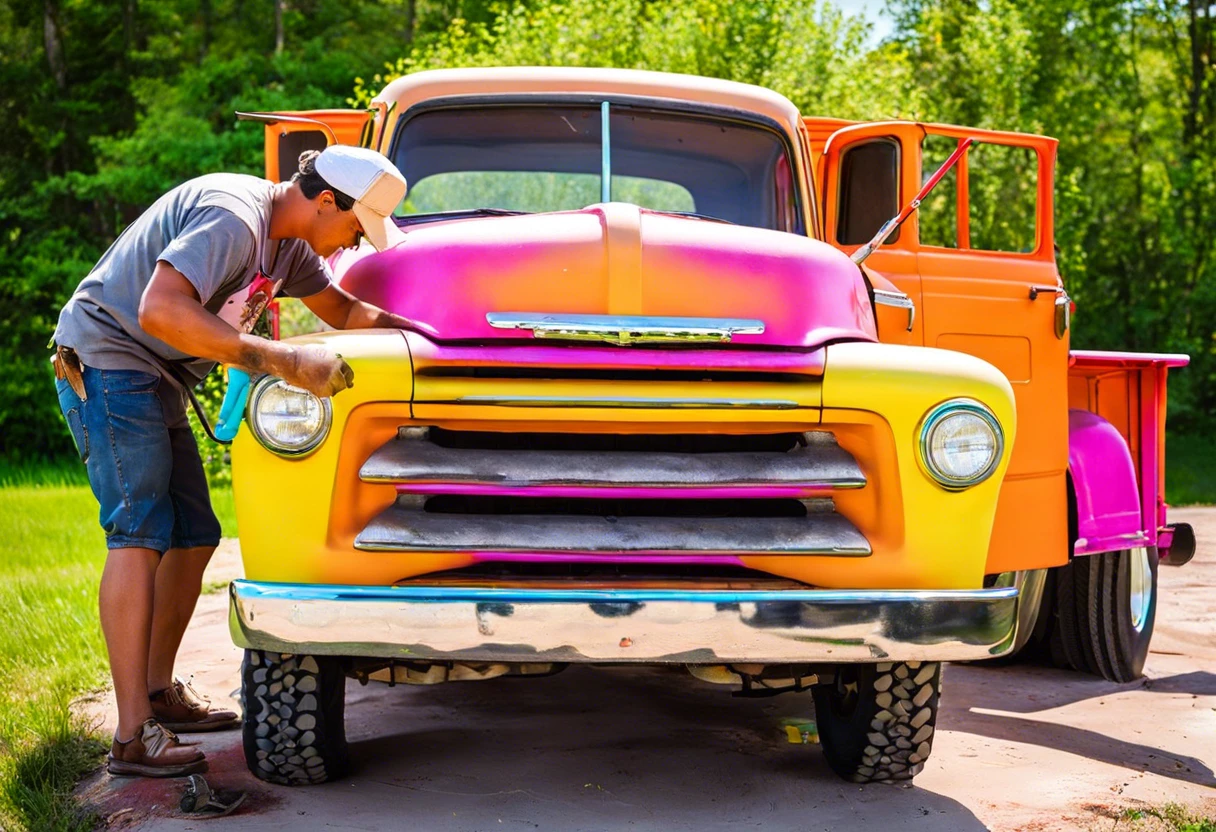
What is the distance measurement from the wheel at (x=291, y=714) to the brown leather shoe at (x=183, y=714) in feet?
2.56

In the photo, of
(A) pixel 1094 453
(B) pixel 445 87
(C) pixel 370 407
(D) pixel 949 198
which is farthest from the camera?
(D) pixel 949 198

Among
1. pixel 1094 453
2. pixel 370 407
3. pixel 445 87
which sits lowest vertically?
pixel 1094 453

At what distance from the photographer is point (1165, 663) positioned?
5910 millimetres

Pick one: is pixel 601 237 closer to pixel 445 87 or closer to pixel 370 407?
pixel 370 407

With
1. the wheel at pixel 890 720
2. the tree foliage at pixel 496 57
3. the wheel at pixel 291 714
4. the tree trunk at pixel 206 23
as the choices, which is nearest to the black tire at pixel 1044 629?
the wheel at pixel 890 720

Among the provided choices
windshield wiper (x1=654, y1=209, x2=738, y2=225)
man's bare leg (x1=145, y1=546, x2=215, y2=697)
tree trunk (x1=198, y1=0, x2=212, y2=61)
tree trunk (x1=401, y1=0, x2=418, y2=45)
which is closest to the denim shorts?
man's bare leg (x1=145, y1=546, x2=215, y2=697)

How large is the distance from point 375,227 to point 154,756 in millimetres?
1607

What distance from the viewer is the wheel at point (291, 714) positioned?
11.4 feet

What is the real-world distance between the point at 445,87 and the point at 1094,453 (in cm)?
290

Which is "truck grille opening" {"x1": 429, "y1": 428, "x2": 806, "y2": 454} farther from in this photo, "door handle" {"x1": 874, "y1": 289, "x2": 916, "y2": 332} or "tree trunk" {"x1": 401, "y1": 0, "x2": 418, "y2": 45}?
"tree trunk" {"x1": 401, "y1": 0, "x2": 418, "y2": 45}

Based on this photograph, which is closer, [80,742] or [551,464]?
[551,464]

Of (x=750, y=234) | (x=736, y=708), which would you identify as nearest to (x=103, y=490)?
(x=750, y=234)

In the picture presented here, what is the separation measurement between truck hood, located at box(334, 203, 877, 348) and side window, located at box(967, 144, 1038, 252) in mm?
14741

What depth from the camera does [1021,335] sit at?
16.5ft
